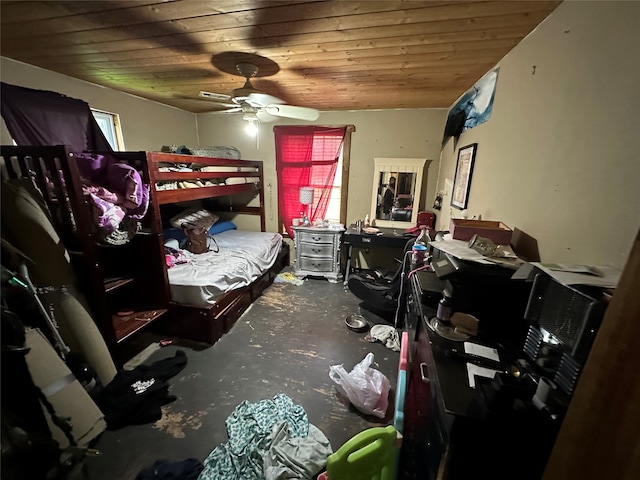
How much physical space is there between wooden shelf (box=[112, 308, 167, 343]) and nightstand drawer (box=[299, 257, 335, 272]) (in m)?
1.91

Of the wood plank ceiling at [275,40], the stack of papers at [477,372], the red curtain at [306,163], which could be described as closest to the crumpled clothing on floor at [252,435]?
the stack of papers at [477,372]

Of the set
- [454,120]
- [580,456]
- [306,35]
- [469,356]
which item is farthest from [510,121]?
[580,456]

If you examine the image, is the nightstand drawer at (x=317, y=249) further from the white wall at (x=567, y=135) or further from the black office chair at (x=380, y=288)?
the white wall at (x=567, y=135)

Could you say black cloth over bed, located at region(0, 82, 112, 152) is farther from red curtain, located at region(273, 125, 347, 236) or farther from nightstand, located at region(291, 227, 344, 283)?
nightstand, located at region(291, 227, 344, 283)

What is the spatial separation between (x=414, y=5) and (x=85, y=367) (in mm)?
2714

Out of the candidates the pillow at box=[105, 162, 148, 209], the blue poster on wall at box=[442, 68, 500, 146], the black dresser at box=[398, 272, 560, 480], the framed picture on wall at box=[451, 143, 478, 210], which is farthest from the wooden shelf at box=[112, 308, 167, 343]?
the blue poster on wall at box=[442, 68, 500, 146]

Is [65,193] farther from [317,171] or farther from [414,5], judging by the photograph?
[317,171]

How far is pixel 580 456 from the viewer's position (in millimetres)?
528

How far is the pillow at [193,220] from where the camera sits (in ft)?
9.90

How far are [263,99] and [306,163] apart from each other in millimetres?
1793

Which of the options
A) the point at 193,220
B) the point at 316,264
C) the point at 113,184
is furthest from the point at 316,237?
the point at 113,184

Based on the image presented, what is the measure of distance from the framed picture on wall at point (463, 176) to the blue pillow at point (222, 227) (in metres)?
3.14

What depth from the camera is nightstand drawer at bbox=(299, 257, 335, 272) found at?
3.61 m

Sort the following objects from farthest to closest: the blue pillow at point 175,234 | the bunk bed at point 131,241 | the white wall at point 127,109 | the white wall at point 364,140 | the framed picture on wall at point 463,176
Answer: the white wall at point 364,140
the blue pillow at point 175,234
the framed picture on wall at point 463,176
the white wall at point 127,109
the bunk bed at point 131,241
